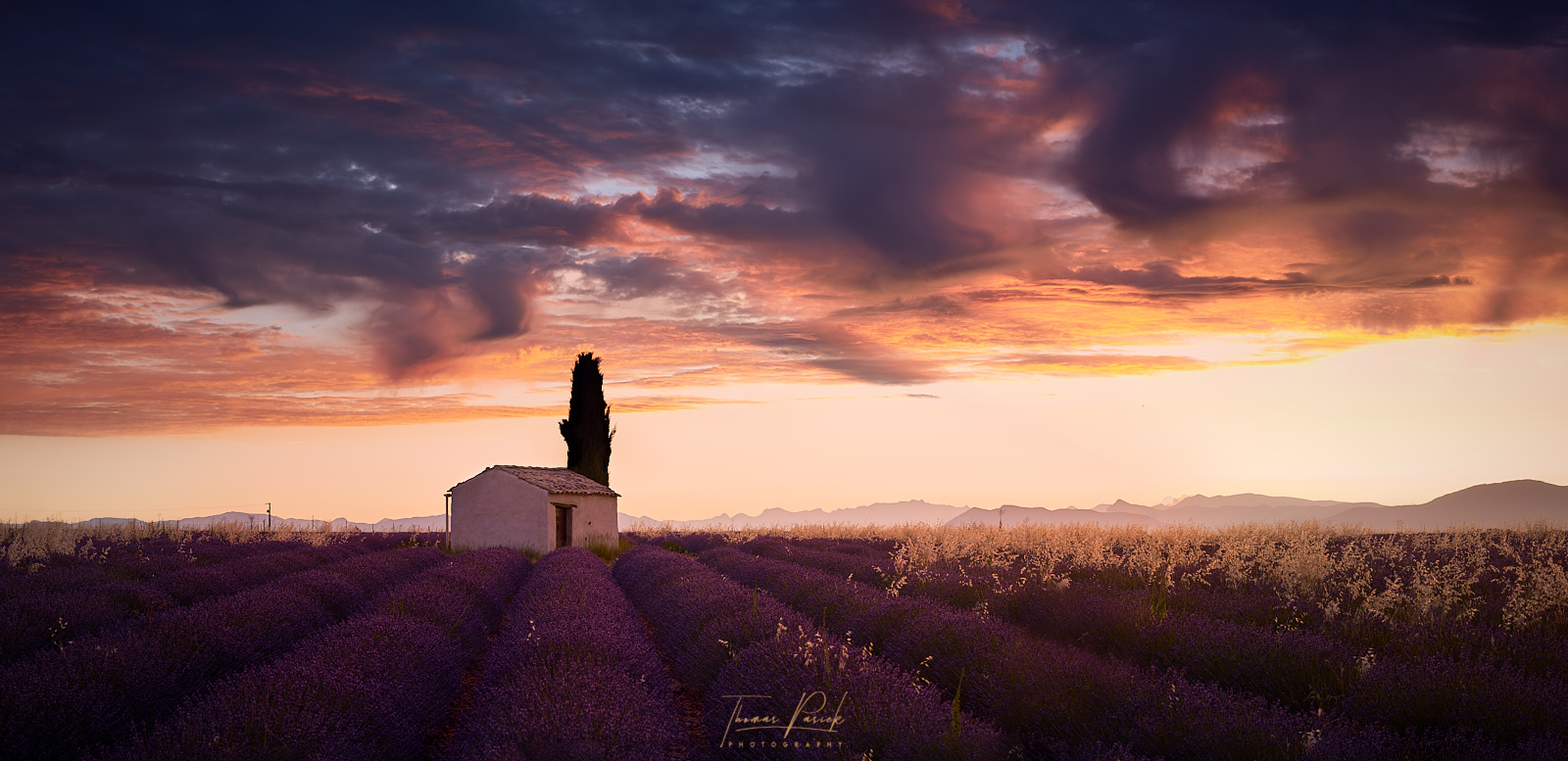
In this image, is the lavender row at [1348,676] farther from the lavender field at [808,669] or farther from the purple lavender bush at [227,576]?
the purple lavender bush at [227,576]

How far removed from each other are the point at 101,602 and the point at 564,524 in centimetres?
1645

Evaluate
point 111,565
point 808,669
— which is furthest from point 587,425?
point 808,669

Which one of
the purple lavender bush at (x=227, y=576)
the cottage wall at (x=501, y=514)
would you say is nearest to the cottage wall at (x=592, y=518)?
the cottage wall at (x=501, y=514)

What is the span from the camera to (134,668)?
19.5 ft

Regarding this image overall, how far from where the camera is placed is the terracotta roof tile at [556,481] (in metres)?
24.6

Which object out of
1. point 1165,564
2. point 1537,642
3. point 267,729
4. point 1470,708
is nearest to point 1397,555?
point 1165,564

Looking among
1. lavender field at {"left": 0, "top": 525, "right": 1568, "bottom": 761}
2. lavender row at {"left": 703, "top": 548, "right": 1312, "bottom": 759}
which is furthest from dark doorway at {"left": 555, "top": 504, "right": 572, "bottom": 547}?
lavender row at {"left": 703, "top": 548, "right": 1312, "bottom": 759}

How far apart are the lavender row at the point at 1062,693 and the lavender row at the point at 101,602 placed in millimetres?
7688

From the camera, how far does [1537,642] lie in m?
6.38

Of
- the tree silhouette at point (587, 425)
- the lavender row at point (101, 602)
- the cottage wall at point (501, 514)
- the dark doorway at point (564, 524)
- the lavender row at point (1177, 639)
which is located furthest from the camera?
the tree silhouette at point (587, 425)

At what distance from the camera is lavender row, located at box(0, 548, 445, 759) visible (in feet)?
16.6

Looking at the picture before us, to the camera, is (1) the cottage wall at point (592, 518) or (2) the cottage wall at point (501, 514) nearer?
(2) the cottage wall at point (501, 514)

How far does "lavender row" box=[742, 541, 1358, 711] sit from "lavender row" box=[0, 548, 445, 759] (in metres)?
7.02

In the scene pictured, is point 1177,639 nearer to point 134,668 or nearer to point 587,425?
point 134,668
